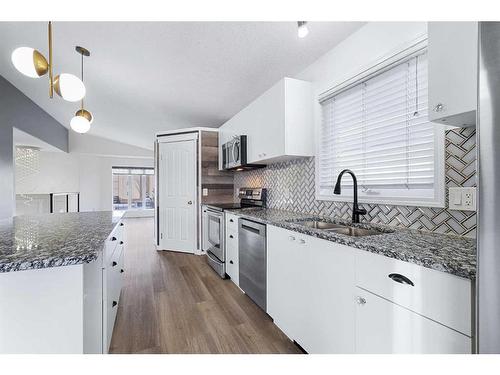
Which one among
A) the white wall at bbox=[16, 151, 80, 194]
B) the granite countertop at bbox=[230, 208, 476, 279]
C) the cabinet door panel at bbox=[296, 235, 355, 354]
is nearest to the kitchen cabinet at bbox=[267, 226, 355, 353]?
the cabinet door panel at bbox=[296, 235, 355, 354]

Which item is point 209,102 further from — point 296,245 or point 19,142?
point 19,142

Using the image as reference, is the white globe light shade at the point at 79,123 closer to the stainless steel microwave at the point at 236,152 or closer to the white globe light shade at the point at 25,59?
the white globe light shade at the point at 25,59

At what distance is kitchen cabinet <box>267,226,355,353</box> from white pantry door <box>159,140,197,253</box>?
244 cm

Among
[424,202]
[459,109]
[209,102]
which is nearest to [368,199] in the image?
[424,202]

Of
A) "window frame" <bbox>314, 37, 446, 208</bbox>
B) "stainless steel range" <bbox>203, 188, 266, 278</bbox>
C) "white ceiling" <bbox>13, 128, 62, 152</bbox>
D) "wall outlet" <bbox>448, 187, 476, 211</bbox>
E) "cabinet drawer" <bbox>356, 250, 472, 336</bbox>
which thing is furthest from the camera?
"white ceiling" <bbox>13, 128, 62, 152</bbox>

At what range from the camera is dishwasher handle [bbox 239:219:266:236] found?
6.75 feet

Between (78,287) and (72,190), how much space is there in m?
7.67

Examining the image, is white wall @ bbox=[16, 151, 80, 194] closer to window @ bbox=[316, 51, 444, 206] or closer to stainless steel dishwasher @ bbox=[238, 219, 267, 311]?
stainless steel dishwasher @ bbox=[238, 219, 267, 311]

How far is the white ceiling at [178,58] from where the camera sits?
2.04m

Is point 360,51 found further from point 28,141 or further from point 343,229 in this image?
point 28,141

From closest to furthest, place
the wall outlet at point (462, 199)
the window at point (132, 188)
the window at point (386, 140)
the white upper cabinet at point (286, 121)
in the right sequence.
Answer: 1. the wall outlet at point (462, 199)
2. the window at point (386, 140)
3. the white upper cabinet at point (286, 121)
4. the window at point (132, 188)

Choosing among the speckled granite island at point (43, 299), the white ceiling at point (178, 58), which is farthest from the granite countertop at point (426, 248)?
the white ceiling at point (178, 58)

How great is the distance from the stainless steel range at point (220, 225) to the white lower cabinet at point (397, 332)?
1.99 meters
